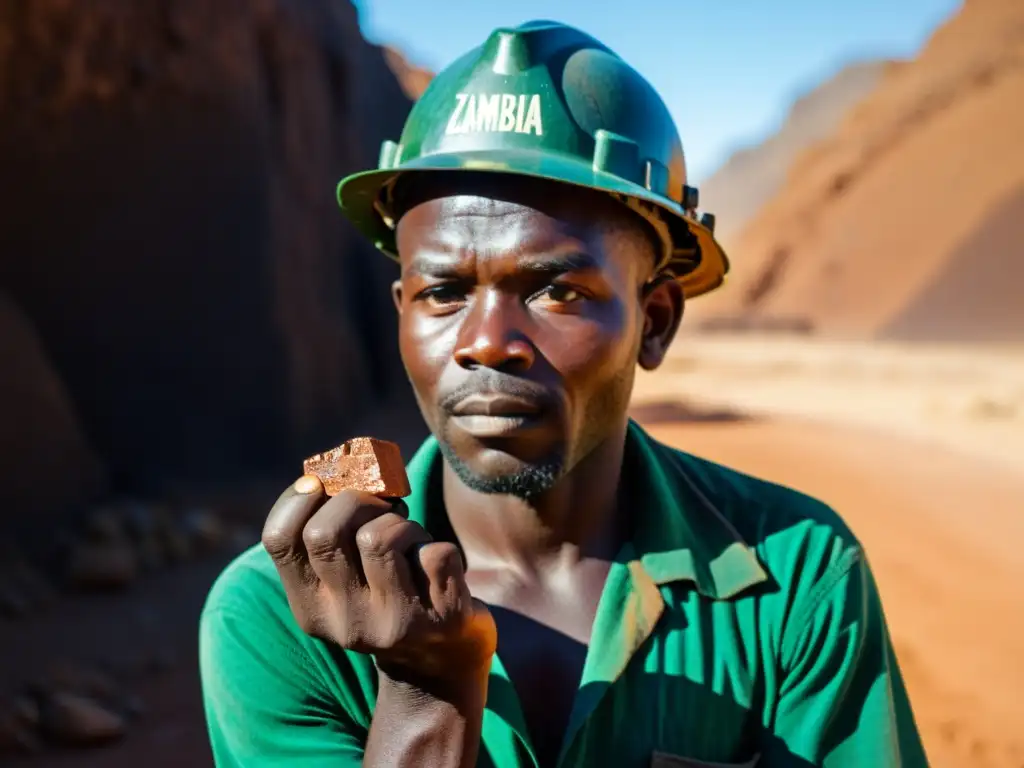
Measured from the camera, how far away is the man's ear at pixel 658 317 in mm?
1981

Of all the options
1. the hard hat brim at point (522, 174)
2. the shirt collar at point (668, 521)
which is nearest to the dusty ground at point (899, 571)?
the shirt collar at point (668, 521)

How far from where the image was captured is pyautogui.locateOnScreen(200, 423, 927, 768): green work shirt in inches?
61.0

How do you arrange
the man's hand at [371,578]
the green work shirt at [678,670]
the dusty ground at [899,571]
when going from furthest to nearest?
1. the dusty ground at [899,571]
2. the green work shirt at [678,670]
3. the man's hand at [371,578]

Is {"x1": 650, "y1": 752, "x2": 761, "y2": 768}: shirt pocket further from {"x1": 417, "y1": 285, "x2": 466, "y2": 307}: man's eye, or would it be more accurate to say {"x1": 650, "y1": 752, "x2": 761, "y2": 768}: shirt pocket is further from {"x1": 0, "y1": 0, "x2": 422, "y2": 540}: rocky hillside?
{"x1": 0, "y1": 0, "x2": 422, "y2": 540}: rocky hillside

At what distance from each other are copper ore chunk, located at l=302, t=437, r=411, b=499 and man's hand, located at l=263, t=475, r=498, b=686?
0.22 ft

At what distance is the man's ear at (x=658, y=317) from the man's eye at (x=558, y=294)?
307 mm

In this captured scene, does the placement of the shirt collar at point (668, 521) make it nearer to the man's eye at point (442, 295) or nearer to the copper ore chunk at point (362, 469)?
the man's eye at point (442, 295)

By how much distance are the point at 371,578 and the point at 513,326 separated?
58cm

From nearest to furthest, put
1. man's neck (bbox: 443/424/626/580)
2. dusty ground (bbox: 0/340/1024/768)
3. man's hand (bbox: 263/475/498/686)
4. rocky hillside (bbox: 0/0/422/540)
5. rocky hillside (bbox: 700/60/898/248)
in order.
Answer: man's hand (bbox: 263/475/498/686) → man's neck (bbox: 443/424/626/580) → dusty ground (bbox: 0/340/1024/768) → rocky hillside (bbox: 0/0/422/540) → rocky hillside (bbox: 700/60/898/248)

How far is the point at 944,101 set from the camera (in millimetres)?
34875

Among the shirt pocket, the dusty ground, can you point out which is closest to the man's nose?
the shirt pocket

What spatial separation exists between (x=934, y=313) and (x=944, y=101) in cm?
1242

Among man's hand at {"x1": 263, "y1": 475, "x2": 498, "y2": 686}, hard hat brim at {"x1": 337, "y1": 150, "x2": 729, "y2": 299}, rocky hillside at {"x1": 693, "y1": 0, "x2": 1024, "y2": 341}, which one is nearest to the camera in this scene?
man's hand at {"x1": 263, "y1": 475, "x2": 498, "y2": 686}

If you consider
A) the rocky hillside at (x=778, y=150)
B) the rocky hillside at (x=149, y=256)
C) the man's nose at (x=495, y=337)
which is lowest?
the man's nose at (x=495, y=337)
